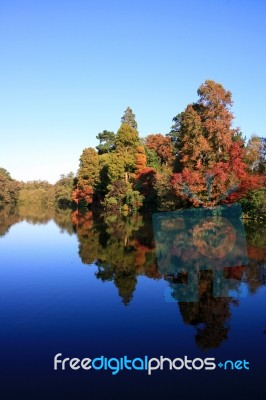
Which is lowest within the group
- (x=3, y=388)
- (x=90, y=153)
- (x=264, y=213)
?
(x=3, y=388)

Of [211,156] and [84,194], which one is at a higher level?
[211,156]

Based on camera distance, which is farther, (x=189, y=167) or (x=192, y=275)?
(x=189, y=167)

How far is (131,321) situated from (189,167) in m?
20.4

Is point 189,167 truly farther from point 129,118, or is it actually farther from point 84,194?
point 129,118

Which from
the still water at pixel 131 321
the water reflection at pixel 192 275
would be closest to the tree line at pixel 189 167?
the water reflection at pixel 192 275

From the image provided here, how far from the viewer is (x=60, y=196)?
79.9 meters

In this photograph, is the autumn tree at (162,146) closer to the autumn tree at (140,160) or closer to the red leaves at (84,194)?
the autumn tree at (140,160)

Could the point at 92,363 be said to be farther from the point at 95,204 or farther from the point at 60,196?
the point at 60,196

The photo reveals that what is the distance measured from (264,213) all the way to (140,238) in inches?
476

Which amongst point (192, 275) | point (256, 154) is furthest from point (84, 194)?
point (192, 275)

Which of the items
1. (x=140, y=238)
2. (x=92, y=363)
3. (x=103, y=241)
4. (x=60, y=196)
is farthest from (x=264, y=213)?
(x=60, y=196)

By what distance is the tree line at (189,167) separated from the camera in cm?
2652

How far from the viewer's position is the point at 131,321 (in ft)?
26.8

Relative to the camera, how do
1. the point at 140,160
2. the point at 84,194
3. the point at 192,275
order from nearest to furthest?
the point at 192,275, the point at 140,160, the point at 84,194
